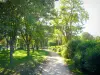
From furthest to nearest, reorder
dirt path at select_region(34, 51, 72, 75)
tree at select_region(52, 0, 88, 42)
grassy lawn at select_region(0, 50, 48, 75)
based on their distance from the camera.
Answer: tree at select_region(52, 0, 88, 42)
grassy lawn at select_region(0, 50, 48, 75)
dirt path at select_region(34, 51, 72, 75)

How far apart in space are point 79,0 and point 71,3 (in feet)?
6.20

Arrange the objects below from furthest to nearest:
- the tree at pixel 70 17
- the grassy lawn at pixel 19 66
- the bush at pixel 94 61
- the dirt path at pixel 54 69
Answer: the tree at pixel 70 17
the grassy lawn at pixel 19 66
the dirt path at pixel 54 69
the bush at pixel 94 61

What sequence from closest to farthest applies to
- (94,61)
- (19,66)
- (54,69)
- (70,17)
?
(94,61), (54,69), (19,66), (70,17)

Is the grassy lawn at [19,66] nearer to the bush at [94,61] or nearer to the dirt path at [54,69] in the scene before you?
the dirt path at [54,69]

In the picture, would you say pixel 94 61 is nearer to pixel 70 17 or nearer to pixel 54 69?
pixel 54 69

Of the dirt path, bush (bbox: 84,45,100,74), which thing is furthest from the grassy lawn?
bush (bbox: 84,45,100,74)

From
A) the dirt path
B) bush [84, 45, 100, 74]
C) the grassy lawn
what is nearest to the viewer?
bush [84, 45, 100, 74]

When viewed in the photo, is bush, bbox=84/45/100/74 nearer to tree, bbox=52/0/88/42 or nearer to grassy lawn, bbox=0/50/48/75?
grassy lawn, bbox=0/50/48/75

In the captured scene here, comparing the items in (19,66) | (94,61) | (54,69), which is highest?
(94,61)

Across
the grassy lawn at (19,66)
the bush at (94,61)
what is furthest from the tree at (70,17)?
the bush at (94,61)

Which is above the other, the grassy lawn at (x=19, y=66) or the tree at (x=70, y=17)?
the tree at (x=70, y=17)

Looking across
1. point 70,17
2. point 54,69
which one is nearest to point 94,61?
point 54,69

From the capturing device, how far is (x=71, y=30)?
41.2 m

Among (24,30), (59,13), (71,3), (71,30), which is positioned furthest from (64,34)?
(24,30)
